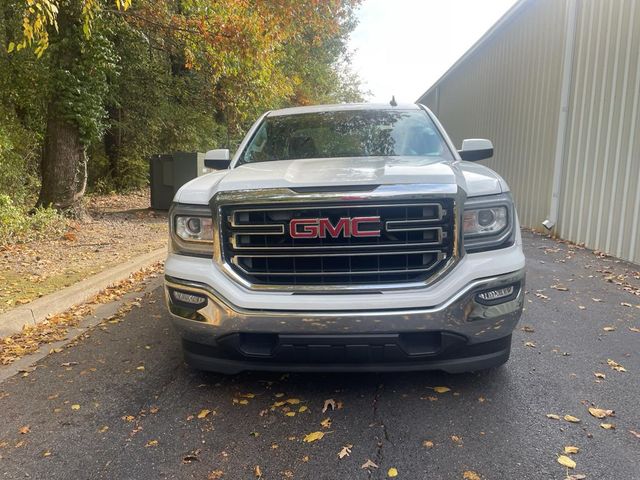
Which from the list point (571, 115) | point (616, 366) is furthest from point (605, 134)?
point (616, 366)

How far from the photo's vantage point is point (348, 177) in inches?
113

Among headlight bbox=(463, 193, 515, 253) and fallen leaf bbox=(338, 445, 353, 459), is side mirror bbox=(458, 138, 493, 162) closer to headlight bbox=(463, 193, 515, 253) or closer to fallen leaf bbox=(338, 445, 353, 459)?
headlight bbox=(463, 193, 515, 253)

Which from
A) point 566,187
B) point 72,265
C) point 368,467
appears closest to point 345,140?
point 368,467

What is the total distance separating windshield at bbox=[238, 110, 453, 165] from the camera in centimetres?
400

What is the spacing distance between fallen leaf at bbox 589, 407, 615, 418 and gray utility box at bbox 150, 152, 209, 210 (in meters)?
10.1

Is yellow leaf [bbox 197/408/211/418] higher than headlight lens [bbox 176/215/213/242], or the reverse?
headlight lens [bbox 176/215/213/242]

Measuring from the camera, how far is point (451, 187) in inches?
108

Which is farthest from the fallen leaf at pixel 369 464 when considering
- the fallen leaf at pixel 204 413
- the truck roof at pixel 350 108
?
the truck roof at pixel 350 108

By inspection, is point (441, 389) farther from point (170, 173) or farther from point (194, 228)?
point (170, 173)

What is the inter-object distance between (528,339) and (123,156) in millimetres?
15621

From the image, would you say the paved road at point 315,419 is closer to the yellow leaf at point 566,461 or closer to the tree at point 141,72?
the yellow leaf at point 566,461

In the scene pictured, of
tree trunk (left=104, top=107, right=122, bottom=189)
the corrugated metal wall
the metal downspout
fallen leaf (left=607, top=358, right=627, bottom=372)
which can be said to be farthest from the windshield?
tree trunk (left=104, top=107, right=122, bottom=189)

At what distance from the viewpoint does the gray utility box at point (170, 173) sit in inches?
467

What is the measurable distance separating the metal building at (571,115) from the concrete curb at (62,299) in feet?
22.1
